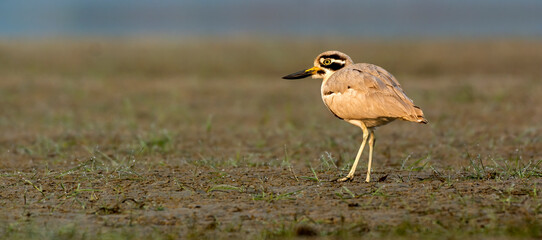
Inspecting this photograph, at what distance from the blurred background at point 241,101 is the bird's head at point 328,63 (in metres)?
1.27

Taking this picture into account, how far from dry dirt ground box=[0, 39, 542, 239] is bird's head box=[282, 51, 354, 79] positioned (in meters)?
0.77

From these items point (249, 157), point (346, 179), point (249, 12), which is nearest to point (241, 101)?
point (249, 157)

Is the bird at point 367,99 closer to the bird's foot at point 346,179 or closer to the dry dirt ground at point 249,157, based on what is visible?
the bird's foot at point 346,179

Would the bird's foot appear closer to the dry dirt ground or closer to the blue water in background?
the dry dirt ground

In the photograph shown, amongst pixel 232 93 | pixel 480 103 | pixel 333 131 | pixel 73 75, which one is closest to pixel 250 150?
pixel 333 131

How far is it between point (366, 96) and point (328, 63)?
2.26 ft

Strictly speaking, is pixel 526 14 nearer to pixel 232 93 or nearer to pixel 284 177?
pixel 232 93

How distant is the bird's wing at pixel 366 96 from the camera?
5.85 metres

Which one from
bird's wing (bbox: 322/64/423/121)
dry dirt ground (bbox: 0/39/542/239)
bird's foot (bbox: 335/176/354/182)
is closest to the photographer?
dry dirt ground (bbox: 0/39/542/239)

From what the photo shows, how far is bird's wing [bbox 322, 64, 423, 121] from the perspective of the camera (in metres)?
5.85

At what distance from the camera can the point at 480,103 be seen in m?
12.4

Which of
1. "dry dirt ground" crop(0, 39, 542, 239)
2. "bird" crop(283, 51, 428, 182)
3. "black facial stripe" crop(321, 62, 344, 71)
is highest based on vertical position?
"black facial stripe" crop(321, 62, 344, 71)

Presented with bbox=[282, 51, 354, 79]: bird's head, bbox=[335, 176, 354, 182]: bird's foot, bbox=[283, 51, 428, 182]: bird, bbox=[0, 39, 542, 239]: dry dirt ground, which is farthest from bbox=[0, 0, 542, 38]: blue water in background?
bbox=[335, 176, 354, 182]: bird's foot

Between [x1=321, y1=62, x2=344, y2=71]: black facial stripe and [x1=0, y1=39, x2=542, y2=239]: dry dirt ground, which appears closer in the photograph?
[x1=0, y1=39, x2=542, y2=239]: dry dirt ground
